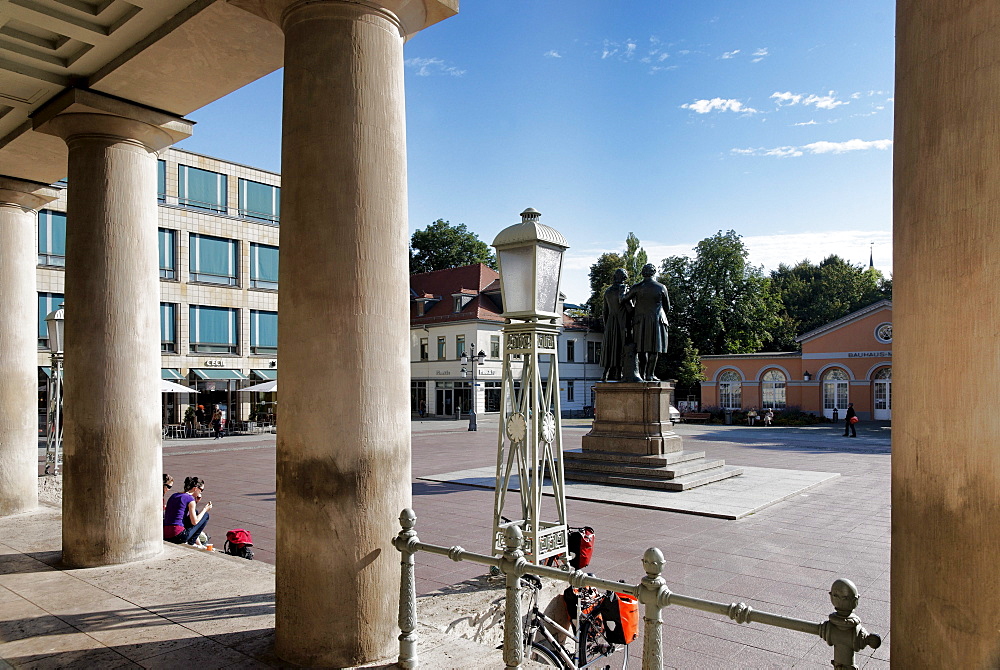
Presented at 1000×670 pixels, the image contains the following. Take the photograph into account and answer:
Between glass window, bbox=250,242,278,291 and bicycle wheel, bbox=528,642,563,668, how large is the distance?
110 feet

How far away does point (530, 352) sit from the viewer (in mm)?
5312

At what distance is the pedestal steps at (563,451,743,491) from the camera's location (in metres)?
13.1

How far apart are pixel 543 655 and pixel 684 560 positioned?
4267 mm

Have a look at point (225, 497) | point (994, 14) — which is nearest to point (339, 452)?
point (994, 14)

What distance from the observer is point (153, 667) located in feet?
12.8

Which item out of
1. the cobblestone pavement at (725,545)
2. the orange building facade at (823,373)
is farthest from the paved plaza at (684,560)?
the orange building facade at (823,373)

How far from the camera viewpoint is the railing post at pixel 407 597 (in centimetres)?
371

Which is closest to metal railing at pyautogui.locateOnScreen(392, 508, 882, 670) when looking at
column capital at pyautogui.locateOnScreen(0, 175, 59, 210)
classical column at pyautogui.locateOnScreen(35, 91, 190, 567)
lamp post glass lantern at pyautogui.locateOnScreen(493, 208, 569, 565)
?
lamp post glass lantern at pyautogui.locateOnScreen(493, 208, 569, 565)

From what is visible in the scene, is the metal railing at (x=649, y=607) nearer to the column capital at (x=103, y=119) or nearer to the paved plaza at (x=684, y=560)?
the paved plaza at (x=684, y=560)

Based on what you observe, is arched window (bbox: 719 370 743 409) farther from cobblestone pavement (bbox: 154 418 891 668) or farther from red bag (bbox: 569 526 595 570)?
red bag (bbox: 569 526 595 570)

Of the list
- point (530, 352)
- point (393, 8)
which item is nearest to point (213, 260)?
point (530, 352)

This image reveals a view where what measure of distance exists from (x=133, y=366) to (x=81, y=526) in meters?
1.45

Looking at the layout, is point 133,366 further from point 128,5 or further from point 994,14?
point 994,14

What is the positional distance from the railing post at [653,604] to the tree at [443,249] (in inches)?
2291
